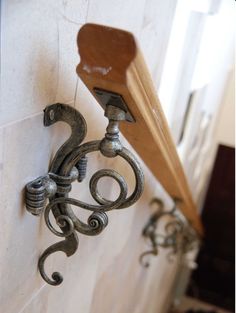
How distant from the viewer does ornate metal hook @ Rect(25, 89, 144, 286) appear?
1.64 feet

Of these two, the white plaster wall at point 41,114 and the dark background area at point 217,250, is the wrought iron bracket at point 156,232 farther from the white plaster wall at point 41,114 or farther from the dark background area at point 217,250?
the dark background area at point 217,250

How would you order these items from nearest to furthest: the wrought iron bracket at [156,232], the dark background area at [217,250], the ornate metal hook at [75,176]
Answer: the ornate metal hook at [75,176], the wrought iron bracket at [156,232], the dark background area at [217,250]

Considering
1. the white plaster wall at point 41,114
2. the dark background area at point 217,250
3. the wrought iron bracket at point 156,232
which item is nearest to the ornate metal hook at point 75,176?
the white plaster wall at point 41,114

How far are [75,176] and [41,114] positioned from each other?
0.13 m

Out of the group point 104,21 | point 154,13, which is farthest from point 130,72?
point 154,13

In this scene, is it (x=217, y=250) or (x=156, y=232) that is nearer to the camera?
(x=156, y=232)

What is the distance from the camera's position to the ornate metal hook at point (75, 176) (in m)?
0.50

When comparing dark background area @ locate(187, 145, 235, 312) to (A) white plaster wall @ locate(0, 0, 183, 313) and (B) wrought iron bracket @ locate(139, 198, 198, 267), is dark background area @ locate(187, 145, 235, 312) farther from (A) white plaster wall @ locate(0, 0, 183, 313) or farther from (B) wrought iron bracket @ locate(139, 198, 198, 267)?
(A) white plaster wall @ locate(0, 0, 183, 313)

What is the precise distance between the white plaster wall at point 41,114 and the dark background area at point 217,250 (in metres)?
1.61

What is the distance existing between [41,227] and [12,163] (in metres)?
0.18

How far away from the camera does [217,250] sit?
9.77ft

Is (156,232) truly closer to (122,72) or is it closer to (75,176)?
(75,176)

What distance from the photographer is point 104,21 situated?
0.59 metres

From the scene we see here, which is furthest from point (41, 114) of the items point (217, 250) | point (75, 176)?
point (217, 250)
